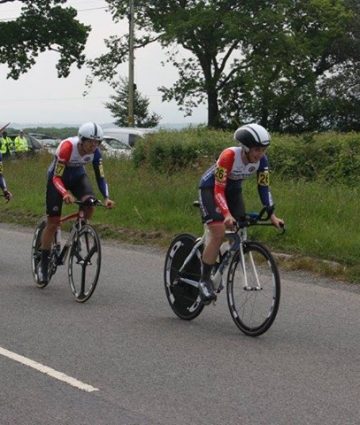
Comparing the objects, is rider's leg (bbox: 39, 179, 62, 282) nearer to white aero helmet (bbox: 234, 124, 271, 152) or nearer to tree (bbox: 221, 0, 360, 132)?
white aero helmet (bbox: 234, 124, 271, 152)

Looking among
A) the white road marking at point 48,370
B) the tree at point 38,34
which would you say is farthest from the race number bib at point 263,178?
the tree at point 38,34

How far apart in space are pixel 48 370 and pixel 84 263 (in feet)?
8.77

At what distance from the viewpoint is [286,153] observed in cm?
1781

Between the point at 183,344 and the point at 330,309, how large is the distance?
2081 millimetres

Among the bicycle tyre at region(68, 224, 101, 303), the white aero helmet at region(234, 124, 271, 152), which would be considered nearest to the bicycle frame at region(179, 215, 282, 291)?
the white aero helmet at region(234, 124, 271, 152)

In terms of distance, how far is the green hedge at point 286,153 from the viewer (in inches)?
658

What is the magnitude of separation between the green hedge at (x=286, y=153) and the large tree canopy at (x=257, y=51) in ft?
80.2

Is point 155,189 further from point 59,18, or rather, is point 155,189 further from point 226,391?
point 59,18

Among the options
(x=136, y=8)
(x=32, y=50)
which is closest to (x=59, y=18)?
(x=32, y=50)

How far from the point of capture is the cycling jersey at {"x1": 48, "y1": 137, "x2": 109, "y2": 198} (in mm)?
8875

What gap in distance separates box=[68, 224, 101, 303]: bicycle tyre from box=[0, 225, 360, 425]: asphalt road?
15cm

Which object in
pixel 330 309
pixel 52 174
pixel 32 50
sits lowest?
pixel 330 309

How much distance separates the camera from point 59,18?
42469 mm

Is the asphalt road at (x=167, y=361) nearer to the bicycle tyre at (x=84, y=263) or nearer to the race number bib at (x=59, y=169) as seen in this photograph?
the bicycle tyre at (x=84, y=263)
